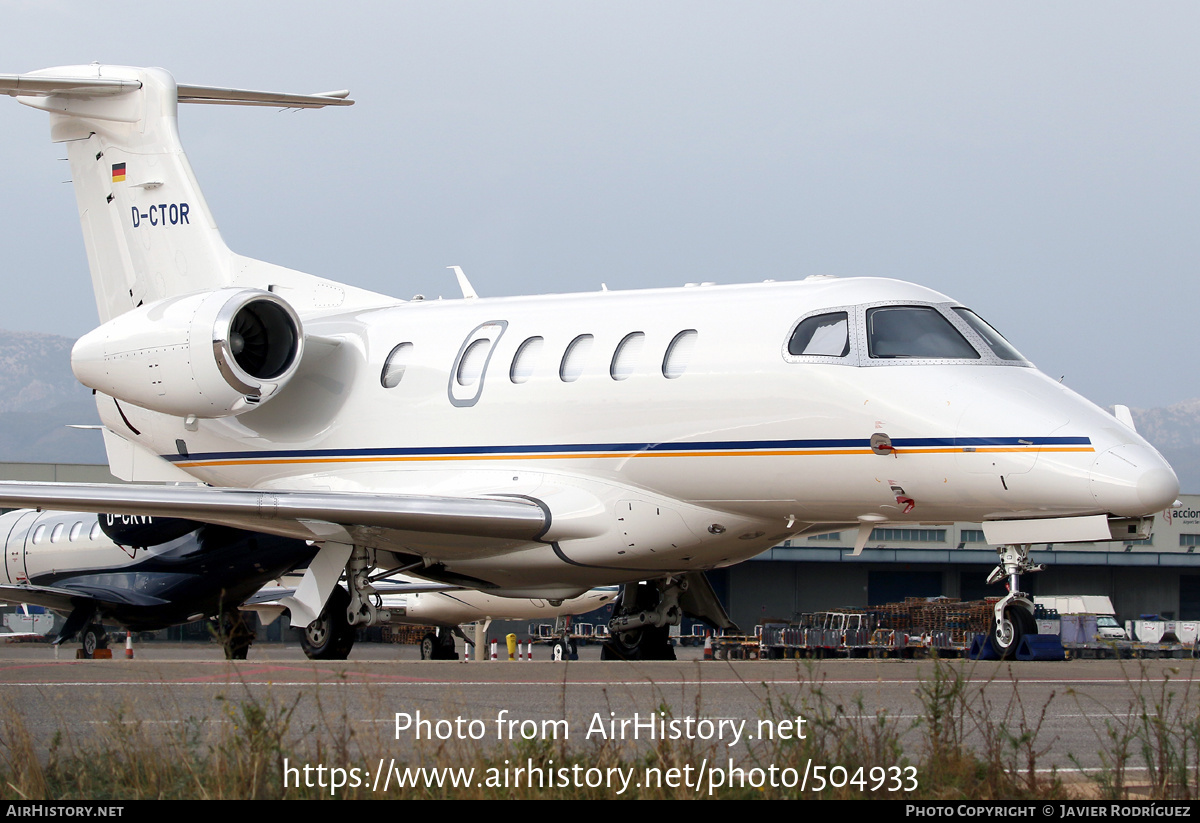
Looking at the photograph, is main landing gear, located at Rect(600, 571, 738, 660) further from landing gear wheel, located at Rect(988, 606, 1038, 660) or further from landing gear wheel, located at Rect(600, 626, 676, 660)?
landing gear wheel, located at Rect(988, 606, 1038, 660)

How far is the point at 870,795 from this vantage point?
17.3 ft

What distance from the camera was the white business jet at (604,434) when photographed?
39.8 feet

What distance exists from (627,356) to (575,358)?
660 mm

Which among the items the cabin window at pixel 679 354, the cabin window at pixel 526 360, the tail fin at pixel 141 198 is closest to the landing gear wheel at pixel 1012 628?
the cabin window at pixel 679 354

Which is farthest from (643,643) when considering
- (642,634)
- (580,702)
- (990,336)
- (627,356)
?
(580,702)

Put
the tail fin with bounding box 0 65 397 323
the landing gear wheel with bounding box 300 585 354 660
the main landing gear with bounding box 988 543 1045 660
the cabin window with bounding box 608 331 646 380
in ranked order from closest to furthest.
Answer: the main landing gear with bounding box 988 543 1045 660, the cabin window with bounding box 608 331 646 380, the landing gear wheel with bounding box 300 585 354 660, the tail fin with bounding box 0 65 397 323

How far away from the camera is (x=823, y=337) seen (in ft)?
42.8

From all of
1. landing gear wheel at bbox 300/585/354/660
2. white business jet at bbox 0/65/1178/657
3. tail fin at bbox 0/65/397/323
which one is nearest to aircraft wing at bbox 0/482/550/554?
white business jet at bbox 0/65/1178/657

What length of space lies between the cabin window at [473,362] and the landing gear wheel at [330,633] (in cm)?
296

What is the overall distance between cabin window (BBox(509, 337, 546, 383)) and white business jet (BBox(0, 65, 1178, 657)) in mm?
28

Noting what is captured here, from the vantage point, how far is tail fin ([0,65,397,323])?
18.3 metres

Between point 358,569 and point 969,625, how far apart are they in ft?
106

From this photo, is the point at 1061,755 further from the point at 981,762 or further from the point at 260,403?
the point at 260,403

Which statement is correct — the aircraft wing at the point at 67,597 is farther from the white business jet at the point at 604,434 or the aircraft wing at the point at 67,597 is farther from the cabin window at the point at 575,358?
the cabin window at the point at 575,358
